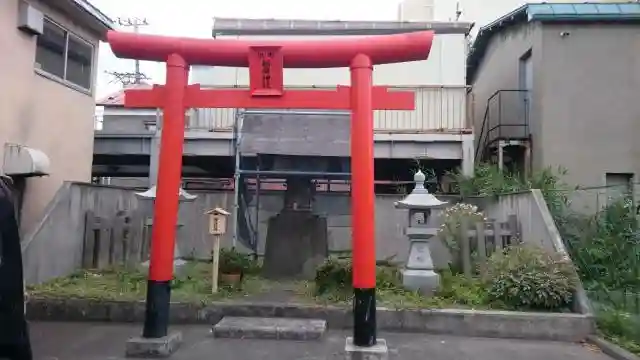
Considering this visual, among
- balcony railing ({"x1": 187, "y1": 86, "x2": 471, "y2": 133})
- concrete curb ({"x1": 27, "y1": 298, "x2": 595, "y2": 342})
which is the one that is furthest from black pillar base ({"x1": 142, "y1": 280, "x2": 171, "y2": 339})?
balcony railing ({"x1": 187, "y1": 86, "x2": 471, "y2": 133})

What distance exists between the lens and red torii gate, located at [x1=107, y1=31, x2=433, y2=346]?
5812 millimetres

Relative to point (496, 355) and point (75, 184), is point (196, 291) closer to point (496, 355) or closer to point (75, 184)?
point (75, 184)

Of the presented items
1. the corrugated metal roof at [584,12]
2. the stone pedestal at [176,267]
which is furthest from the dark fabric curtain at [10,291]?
the corrugated metal roof at [584,12]

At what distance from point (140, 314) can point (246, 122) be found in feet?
16.3

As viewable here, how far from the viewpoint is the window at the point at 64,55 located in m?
9.66

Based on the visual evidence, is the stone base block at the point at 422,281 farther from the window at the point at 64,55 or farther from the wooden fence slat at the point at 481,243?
the window at the point at 64,55

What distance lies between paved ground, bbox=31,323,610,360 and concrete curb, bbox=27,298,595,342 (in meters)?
0.17

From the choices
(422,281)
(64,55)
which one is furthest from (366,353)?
(64,55)

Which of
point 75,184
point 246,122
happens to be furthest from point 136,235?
point 246,122

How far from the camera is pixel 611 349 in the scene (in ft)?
19.6

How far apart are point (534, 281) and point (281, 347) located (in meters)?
3.56

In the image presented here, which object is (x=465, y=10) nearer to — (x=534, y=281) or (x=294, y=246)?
(x=294, y=246)

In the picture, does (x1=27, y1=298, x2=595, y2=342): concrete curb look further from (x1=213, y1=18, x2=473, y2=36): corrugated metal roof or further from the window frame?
(x1=213, y1=18, x2=473, y2=36): corrugated metal roof

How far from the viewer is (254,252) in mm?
11375
